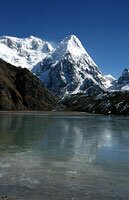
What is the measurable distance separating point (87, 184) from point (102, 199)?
4056 mm

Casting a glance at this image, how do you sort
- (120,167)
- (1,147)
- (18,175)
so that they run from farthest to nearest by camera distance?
(1,147) < (120,167) < (18,175)

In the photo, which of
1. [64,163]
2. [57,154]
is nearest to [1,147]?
[57,154]

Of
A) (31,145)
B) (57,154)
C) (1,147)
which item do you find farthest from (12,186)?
(31,145)

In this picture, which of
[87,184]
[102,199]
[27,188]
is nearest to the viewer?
[102,199]

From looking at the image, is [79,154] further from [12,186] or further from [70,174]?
[12,186]

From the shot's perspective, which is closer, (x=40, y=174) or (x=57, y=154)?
(x=40, y=174)

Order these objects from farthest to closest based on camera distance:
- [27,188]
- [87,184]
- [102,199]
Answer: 1. [87,184]
2. [27,188]
3. [102,199]

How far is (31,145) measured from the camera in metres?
51.3

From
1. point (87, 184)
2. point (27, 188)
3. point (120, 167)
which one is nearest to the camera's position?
point (27, 188)

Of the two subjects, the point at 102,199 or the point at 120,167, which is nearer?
the point at 102,199

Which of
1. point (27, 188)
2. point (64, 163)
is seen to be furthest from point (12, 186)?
point (64, 163)

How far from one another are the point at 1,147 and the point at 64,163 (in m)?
13.4

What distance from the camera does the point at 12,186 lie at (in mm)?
25484

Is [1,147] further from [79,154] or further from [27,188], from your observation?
[27,188]
